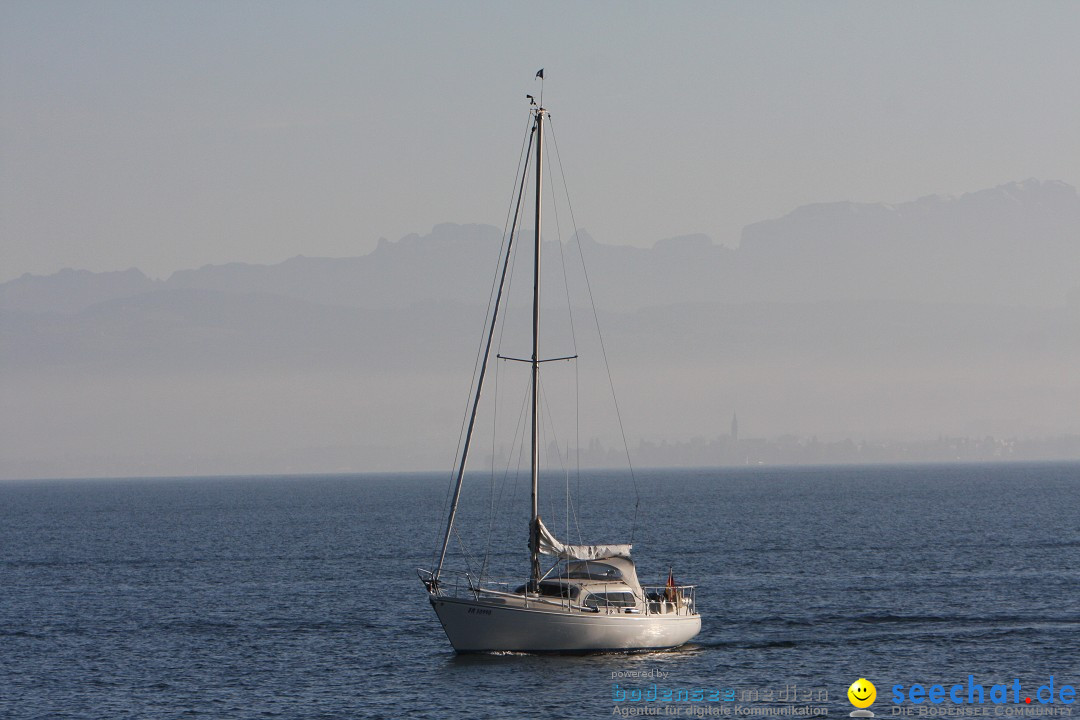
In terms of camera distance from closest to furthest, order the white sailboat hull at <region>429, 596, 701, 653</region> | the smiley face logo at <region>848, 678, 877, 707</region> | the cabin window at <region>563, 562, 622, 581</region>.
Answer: the smiley face logo at <region>848, 678, 877, 707</region> → the white sailboat hull at <region>429, 596, 701, 653</region> → the cabin window at <region>563, 562, 622, 581</region>

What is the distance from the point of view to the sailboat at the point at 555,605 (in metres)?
56.7

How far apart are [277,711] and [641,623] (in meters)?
16.6

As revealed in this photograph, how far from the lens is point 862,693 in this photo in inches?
2032

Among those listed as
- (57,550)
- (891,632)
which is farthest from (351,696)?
(57,550)

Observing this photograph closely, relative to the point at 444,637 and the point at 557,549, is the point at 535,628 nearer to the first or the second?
the point at 557,549

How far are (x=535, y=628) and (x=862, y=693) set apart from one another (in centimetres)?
1392

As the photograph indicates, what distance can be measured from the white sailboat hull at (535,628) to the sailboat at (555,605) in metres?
0.04

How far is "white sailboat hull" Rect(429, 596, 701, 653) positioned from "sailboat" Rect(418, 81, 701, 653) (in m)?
0.04

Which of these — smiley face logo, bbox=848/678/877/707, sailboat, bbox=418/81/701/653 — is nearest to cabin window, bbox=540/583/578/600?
sailboat, bbox=418/81/701/653

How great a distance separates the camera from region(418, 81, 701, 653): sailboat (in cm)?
5672

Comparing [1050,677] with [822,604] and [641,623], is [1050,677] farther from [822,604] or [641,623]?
[822,604]

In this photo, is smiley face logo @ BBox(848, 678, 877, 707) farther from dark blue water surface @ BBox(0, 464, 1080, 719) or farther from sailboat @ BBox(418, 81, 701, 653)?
sailboat @ BBox(418, 81, 701, 653)

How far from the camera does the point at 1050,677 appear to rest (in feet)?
178

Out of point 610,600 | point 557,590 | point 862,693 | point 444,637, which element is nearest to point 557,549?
point 557,590
